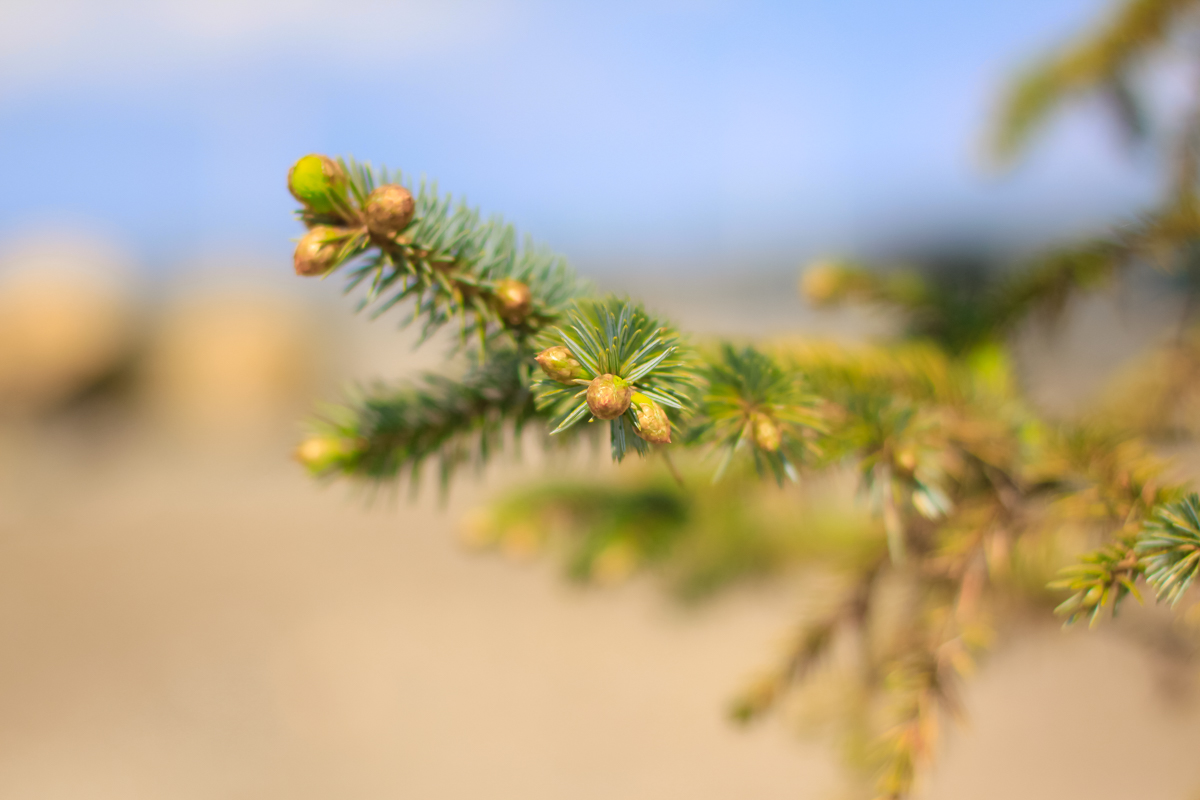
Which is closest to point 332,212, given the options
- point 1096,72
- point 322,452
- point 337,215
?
point 337,215

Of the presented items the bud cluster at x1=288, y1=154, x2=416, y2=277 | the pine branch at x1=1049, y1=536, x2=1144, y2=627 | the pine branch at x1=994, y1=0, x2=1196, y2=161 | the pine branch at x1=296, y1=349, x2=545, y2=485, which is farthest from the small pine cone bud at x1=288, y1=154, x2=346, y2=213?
the pine branch at x1=994, y1=0, x2=1196, y2=161

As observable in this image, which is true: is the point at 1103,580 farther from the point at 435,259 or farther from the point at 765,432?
the point at 435,259

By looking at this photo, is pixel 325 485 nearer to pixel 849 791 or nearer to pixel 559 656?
pixel 849 791

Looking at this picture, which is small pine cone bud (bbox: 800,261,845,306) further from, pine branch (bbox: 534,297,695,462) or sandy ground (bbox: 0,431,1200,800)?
sandy ground (bbox: 0,431,1200,800)

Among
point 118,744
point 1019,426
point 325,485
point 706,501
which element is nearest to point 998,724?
point 706,501

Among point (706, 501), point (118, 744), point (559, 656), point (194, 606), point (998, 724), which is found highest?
point (706, 501)

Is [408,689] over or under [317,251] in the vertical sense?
under
